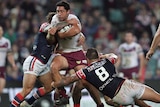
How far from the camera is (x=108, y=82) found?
37.0ft

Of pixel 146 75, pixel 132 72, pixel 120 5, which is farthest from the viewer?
pixel 120 5

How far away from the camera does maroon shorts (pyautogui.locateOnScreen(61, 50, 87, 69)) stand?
Answer: 40.7 ft

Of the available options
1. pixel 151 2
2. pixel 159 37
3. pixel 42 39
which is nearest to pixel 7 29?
pixel 151 2

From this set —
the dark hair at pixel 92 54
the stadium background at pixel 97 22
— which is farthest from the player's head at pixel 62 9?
the stadium background at pixel 97 22

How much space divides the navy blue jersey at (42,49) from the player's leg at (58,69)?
29 cm

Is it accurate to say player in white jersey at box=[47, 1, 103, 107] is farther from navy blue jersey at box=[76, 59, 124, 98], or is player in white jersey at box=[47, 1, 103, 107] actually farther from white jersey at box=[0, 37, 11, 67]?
white jersey at box=[0, 37, 11, 67]

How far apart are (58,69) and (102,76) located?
1.21 m

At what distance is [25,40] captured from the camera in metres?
19.2

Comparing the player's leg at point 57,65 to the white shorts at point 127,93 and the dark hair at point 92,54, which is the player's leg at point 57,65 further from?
the white shorts at point 127,93

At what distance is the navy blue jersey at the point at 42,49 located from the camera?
12.5 meters

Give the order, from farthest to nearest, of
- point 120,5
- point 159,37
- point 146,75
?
point 120,5
point 146,75
point 159,37

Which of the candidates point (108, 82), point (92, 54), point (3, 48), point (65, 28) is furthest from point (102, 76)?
point (3, 48)

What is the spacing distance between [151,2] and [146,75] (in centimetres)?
409

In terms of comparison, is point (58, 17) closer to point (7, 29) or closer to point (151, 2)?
point (7, 29)
